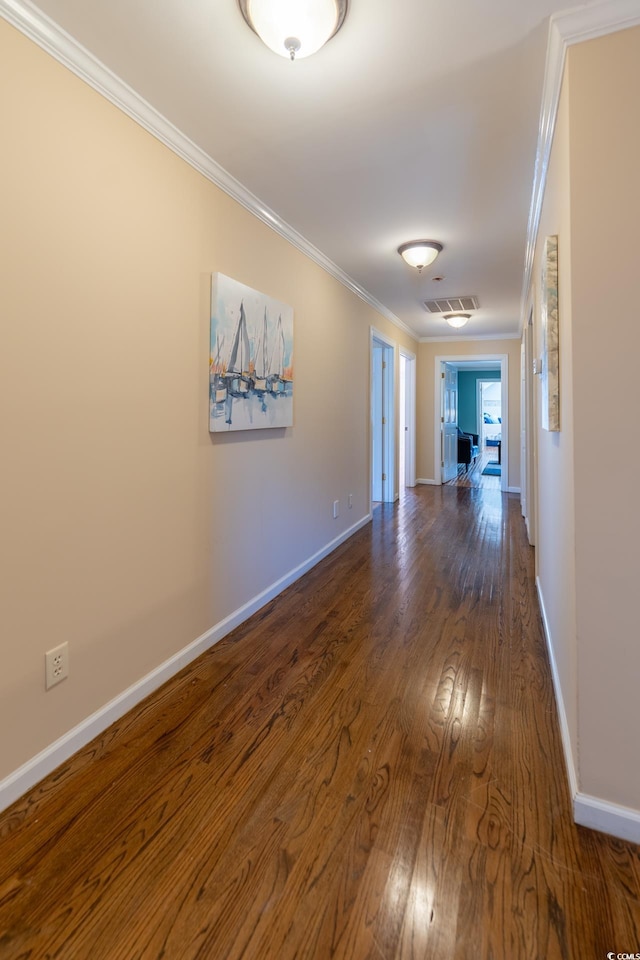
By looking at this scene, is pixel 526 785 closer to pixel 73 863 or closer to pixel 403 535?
pixel 73 863

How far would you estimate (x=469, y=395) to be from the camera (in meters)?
12.6

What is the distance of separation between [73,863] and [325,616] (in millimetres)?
1702

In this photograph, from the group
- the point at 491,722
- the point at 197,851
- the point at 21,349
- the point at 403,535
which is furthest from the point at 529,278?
the point at 197,851

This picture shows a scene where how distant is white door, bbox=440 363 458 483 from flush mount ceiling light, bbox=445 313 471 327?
5.66ft

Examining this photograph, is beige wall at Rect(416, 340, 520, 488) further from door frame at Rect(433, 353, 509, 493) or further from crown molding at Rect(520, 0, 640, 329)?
crown molding at Rect(520, 0, 640, 329)

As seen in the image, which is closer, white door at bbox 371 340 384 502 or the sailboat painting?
the sailboat painting

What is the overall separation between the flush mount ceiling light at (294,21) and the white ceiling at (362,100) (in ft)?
0.23

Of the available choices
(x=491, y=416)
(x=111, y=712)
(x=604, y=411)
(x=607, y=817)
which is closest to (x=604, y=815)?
(x=607, y=817)

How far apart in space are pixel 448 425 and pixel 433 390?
860 millimetres

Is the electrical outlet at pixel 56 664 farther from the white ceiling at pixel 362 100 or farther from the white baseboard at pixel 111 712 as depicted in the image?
the white ceiling at pixel 362 100

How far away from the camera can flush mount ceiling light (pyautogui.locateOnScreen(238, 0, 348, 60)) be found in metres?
1.38

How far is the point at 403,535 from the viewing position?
15.0 feet

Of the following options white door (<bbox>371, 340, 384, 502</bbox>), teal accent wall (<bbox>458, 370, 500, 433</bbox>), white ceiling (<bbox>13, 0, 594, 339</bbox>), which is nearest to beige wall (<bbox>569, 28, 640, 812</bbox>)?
white ceiling (<bbox>13, 0, 594, 339</bbox>)

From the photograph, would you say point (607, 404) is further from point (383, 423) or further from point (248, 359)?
point (383, 423)
